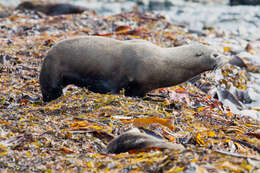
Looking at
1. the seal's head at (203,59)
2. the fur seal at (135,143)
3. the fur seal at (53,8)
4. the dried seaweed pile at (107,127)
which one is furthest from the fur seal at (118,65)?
the fur seal at (53,8)

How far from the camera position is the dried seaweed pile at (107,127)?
271cm

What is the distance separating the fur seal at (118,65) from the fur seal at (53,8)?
7.99 m

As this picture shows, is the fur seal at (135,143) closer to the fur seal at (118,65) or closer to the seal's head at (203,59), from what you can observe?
the fur seal at (118,65)

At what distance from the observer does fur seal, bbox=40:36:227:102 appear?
521 centimetres

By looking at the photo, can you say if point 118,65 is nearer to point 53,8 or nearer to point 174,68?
point 174,68

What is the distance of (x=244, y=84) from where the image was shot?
779 cm

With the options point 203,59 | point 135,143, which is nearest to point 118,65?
point 203,59

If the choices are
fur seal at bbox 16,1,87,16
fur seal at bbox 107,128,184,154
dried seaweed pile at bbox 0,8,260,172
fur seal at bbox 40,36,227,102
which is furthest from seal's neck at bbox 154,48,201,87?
fur seal at bbox 16,1,87,16

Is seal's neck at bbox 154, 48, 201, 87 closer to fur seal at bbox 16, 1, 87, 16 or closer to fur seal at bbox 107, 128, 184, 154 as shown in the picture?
fur seal at bbox 107, 128, 184, 154

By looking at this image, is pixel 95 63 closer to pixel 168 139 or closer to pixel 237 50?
pixel 168 139

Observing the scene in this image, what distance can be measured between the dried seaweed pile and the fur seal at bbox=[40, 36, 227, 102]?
0.23 m

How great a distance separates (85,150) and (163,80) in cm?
224

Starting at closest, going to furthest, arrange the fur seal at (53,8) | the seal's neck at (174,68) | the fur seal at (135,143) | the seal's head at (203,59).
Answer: the fur seal at (135,143), the seal's neck at (174,68), the seal's head at (203,59), the fur seal at (53,8)

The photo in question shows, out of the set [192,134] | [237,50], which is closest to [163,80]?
[192,134]
